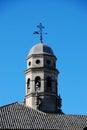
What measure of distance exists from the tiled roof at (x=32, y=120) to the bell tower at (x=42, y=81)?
8.63m

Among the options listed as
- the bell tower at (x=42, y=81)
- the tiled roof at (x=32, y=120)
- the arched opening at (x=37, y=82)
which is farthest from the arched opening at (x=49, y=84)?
the tiled roof at (x=32, y=120)

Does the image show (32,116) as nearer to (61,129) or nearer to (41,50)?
(61,129)

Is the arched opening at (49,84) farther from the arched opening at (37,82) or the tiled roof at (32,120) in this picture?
the tiled roof at (32,120)

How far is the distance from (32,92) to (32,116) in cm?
1067

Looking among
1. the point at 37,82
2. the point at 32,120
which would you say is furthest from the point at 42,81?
the point at 32,120

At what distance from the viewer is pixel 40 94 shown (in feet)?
237

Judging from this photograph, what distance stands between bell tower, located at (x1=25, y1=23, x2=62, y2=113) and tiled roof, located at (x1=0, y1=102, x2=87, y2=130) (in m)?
8.63

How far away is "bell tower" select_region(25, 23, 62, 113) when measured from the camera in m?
72.1

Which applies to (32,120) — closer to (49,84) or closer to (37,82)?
(37,82)

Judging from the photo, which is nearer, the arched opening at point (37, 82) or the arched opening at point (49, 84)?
the arched opening at point (37, 82)

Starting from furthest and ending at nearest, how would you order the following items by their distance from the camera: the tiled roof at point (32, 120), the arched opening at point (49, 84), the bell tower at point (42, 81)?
the arched opening at point (49, 84) < the bell tower at point (42, 81) < the tiled roof at point (32, 120)

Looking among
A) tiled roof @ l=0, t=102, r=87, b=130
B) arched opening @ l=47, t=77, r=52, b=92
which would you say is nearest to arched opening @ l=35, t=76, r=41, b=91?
arched opening @ l=47, t=77, r=52, b=92

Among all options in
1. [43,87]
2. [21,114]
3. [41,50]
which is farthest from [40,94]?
[21,114]

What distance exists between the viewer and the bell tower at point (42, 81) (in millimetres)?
72062
